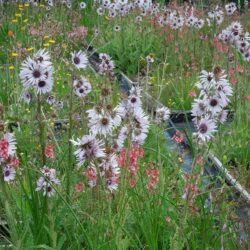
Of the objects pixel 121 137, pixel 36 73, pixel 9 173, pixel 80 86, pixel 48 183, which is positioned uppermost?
pixel 36 73

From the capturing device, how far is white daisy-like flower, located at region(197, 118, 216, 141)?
223cm

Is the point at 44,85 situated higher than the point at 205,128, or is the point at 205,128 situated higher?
the point at 44,85

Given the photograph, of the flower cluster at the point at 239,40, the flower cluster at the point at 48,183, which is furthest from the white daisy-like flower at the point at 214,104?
the flower cluster at the point at 239,40

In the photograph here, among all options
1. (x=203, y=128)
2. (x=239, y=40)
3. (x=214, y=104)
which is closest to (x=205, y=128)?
(x=203, y=128)

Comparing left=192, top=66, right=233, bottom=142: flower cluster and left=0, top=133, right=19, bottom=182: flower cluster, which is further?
left=192, top=66, right=233, bottom=142: flower cluster

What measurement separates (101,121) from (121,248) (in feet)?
1.77

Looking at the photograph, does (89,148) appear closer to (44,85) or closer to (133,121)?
(133,121)

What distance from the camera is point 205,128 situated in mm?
2256

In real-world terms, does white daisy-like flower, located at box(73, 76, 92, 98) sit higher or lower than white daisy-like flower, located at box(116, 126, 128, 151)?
higher

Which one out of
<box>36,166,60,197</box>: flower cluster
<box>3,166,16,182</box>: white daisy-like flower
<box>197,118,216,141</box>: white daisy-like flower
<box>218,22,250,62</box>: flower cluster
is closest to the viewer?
<box>197,118,216,141</box>: white daisy-like flower

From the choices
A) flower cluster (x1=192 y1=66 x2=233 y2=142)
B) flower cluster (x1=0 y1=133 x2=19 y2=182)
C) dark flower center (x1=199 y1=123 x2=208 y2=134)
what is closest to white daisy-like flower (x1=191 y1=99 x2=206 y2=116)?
flower cluster (x1=192 y1=66 x2=233 y2=142)

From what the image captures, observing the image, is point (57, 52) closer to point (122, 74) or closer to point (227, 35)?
point (122, 74)

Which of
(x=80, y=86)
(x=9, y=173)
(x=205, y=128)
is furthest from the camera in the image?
(x=80, y=86)

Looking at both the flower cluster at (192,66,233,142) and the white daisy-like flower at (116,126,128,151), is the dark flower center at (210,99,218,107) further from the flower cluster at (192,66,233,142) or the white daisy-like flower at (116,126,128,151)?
the white daisy-like flower at (116,126,128,151)
